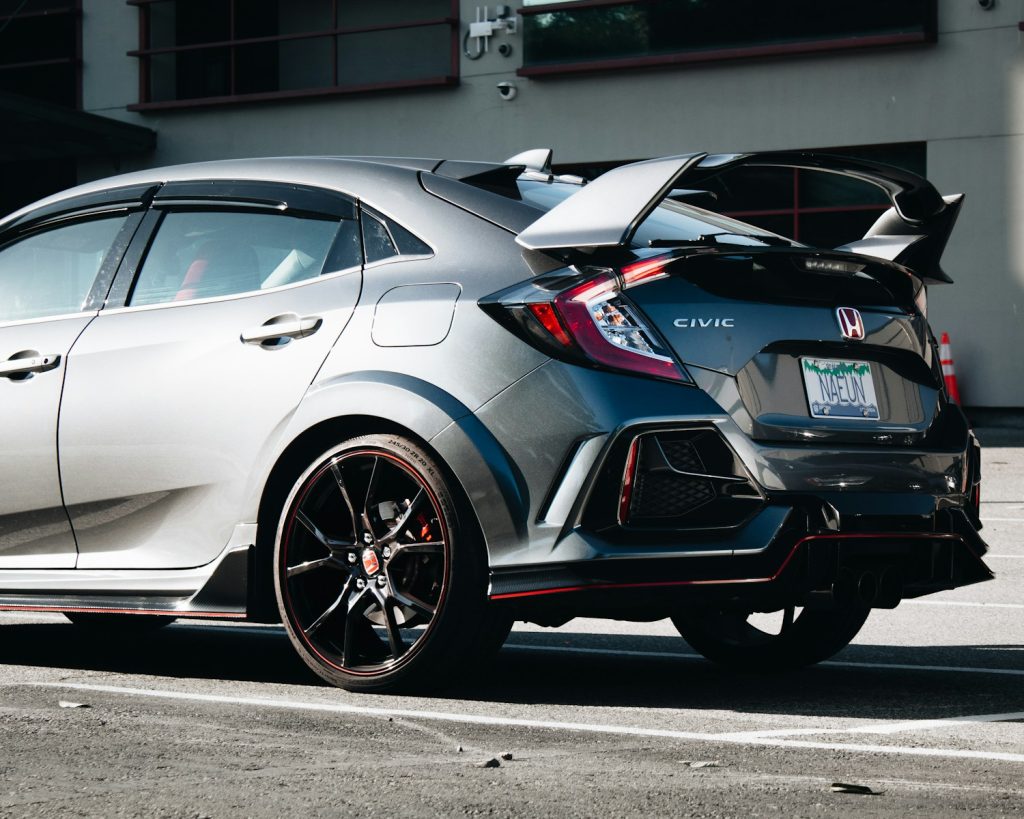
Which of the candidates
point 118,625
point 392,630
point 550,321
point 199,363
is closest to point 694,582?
point 550,321

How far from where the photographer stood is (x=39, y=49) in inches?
1111

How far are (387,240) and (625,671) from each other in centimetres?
171

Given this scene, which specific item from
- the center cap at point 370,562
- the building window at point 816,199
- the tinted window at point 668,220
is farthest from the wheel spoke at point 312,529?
the building window at point 816,199

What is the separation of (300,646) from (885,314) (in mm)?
2034

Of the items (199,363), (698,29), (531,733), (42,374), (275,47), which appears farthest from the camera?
(275,47)

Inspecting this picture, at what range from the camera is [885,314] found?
17.5ft

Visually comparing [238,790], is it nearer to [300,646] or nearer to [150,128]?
[300,646]

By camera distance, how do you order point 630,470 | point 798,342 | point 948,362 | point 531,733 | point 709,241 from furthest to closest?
point 948,362
point 709,241
point 798,342
point 630,470
point 531,733

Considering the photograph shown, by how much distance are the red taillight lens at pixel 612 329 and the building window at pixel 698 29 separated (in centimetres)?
1644

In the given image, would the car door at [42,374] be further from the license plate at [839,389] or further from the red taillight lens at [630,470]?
the license plate at [839,389]

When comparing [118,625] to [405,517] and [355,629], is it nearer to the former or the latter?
[355,629]

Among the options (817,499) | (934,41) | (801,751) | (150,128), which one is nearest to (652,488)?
(817,499)

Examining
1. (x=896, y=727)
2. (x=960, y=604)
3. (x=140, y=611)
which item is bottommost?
(x=960, y=604)

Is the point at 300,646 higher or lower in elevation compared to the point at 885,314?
lower
